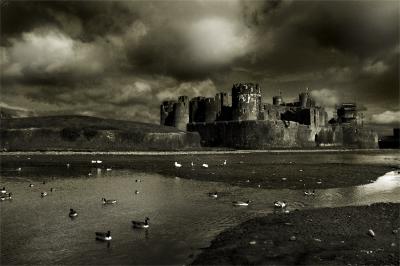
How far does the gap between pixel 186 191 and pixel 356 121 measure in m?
87.3

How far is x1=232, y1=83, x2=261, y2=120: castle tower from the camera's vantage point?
65.7 metres

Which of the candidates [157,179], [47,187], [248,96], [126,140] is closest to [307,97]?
[248,96]

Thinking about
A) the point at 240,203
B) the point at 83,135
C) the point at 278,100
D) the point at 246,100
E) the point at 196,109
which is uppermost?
the point at 278,100

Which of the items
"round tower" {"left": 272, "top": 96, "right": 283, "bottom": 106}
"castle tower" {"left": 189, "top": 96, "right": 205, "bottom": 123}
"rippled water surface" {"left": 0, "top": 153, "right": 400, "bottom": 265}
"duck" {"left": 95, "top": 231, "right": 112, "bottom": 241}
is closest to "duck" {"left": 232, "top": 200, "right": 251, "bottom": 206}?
"rippled water surface" {"left": 0, "top": 153, "right": 400, "bottom": 265}

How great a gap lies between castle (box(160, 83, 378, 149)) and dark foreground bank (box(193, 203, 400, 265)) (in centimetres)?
5505

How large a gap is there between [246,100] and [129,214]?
183 ft

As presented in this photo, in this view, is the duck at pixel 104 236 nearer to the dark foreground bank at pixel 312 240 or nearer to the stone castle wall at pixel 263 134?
the dark foreground bank at pixel 312 240

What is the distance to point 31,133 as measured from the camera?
5047cm

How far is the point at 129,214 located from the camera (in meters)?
11.9

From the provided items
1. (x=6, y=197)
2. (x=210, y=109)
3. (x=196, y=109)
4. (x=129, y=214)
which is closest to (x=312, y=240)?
(x=129, y=214)

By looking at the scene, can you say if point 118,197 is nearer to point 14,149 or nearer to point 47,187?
point 47,187

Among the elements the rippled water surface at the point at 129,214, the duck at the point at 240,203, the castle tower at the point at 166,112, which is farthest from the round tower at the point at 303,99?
the duck at the point at 240,203

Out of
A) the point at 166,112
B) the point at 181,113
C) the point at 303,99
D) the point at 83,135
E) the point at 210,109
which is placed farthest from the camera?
the point at 303,99

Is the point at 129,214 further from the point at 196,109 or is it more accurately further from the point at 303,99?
the point at 303,99
